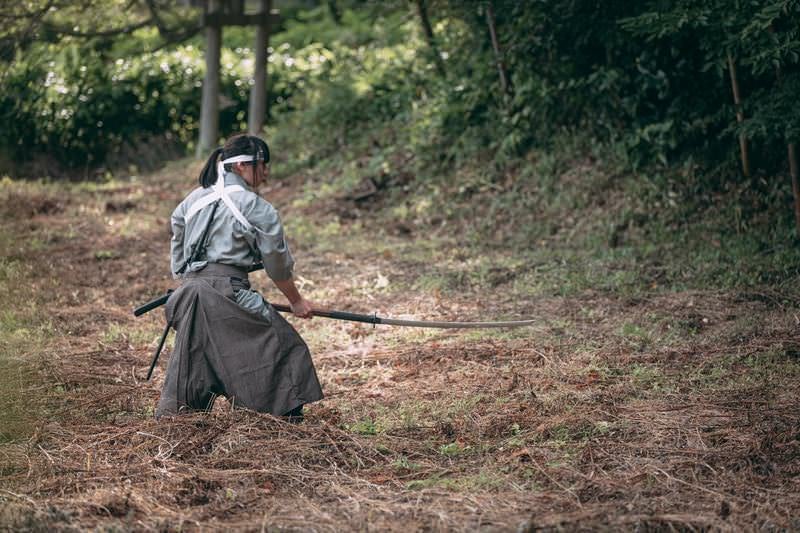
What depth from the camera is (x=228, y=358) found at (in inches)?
204

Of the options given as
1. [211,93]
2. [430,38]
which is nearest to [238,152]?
[430,38]

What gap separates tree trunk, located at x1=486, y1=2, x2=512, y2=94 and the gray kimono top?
6.55 m

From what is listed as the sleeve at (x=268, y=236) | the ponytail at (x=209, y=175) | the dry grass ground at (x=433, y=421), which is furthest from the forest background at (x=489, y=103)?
the ponytail at (x=209, y=175)

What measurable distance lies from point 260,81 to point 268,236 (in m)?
9.78

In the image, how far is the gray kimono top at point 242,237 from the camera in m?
5.18

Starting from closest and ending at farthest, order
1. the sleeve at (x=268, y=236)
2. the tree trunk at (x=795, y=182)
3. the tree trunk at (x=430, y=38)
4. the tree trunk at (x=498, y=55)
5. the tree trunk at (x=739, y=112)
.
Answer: the sleeve at (x=268, y=236), the tree trunk at (x=795, y=182), the tree trunk at (x=739, y=112), the tree trunk at (x=498, y=55), the tree trunk at (x=430, y=38)

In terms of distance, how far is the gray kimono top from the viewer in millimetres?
5184

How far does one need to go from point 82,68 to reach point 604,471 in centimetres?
1274

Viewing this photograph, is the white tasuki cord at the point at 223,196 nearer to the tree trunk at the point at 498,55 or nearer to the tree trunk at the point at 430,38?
the tree trunk at the point at 498,55

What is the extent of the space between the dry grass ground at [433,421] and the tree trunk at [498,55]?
3.19 meters

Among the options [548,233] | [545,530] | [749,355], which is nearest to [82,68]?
[548,233]

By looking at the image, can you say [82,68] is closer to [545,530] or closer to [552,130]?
[552,130]

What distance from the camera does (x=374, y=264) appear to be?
31.8 feet

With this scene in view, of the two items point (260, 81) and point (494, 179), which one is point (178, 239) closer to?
point (494, 179)
